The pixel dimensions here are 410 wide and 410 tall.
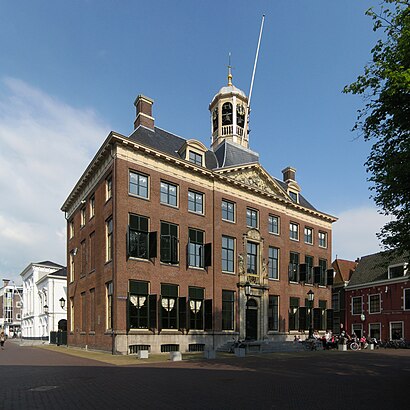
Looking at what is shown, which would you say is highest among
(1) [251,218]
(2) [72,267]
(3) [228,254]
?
(1) [251,218]

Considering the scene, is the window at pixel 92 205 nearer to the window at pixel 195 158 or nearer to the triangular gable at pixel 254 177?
the window at pixel 195 158

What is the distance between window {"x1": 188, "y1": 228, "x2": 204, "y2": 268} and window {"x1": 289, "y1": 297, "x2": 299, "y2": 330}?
12196mm

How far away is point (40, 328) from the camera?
63906mm

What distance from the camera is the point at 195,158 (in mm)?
33688

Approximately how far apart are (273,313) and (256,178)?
12.0 m

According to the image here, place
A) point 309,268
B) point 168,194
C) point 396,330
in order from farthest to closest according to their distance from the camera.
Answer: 1. point 396,330
2. point 309,268
3. point 168,194

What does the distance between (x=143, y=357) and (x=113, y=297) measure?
4766 mm

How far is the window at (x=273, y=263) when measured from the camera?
126ft

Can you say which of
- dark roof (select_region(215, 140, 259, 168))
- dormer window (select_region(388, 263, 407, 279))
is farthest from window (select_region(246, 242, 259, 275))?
dormer window (select_region(388, 263, 407, 279))

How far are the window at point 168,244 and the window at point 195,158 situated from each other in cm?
571

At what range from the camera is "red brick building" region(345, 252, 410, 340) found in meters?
45.6

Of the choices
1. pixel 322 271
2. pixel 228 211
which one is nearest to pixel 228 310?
pixel 228 211

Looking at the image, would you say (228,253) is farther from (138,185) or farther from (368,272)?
(368,272)

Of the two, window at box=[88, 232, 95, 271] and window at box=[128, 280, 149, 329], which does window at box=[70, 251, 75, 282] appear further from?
window at box=[128, 280, 149, 329]
